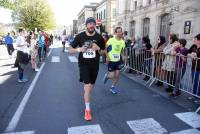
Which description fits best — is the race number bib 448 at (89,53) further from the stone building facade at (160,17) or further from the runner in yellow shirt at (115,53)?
the stone building facade at (160,17)

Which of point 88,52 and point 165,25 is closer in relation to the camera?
point 88,52

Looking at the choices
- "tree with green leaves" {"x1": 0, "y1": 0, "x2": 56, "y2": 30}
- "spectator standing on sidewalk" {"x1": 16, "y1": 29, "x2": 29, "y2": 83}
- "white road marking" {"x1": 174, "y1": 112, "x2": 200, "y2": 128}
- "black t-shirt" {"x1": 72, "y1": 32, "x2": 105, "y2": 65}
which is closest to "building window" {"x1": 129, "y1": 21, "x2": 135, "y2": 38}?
"tree with green leaves" {"x1": 0, "y1": 0, "x2": 56, "y2": 30}

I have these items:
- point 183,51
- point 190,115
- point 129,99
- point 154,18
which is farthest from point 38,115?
point 154,18

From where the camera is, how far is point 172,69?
288 inches

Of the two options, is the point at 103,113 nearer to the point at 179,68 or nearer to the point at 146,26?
the point at 179,68

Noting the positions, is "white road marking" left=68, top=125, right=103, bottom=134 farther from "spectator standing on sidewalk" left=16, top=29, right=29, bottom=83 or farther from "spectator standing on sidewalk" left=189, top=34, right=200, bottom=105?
"spectator standing on sidewalk" left=16, top=29, right=29, bottom=83

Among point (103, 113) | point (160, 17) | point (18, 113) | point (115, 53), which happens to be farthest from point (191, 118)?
point (160, 17)

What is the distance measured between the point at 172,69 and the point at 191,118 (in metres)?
2.29

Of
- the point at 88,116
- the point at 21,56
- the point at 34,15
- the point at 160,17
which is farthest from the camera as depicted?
the point at 34,15

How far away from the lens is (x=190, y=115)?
216 inches

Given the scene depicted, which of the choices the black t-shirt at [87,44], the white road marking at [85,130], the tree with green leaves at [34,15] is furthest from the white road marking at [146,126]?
the tree with green leaves at [34,15]

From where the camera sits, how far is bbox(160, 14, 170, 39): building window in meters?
24.2

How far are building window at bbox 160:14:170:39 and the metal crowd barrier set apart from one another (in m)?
15.3

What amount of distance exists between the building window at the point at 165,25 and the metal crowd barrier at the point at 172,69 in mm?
15281
